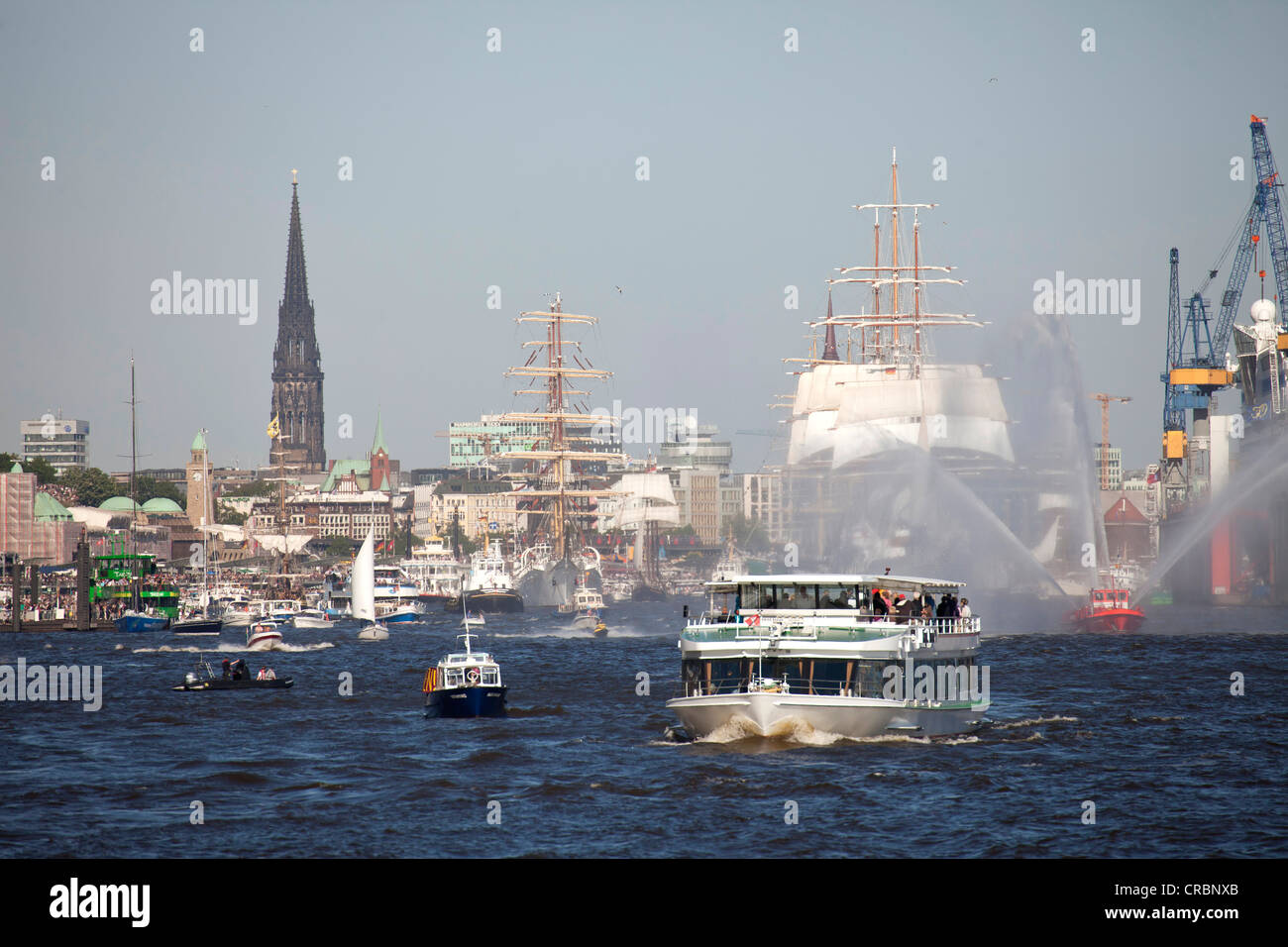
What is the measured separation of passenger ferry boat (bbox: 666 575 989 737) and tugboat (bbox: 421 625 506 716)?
A: 1351cm

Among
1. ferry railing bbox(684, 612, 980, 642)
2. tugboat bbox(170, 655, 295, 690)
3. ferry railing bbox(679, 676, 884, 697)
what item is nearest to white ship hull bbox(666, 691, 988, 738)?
ferry railing bbox(679, 676, 884, 697)

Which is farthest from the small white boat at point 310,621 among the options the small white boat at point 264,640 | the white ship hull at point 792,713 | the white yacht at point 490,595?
the white ship hull at point 792,713

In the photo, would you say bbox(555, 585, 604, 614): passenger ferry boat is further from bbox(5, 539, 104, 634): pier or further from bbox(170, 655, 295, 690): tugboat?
bbox(170, 655, 295, 690): tugboat

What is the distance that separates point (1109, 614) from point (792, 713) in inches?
2864

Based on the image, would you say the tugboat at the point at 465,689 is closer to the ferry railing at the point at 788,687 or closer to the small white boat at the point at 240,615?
the ferry railing at the point at 788,687

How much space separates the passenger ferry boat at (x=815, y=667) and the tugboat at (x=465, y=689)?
1351cm

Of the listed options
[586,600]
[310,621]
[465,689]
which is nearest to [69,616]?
[310,621]

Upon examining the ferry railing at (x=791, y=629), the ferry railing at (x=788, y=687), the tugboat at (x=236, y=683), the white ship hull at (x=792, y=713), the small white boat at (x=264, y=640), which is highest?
the ferry railing at (x=791, y=629)

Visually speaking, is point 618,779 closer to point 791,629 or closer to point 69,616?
point 791,629

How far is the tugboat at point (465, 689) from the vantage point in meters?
58.0

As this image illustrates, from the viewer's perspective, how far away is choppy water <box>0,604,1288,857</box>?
33719 mm

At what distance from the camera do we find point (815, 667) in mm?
44375
